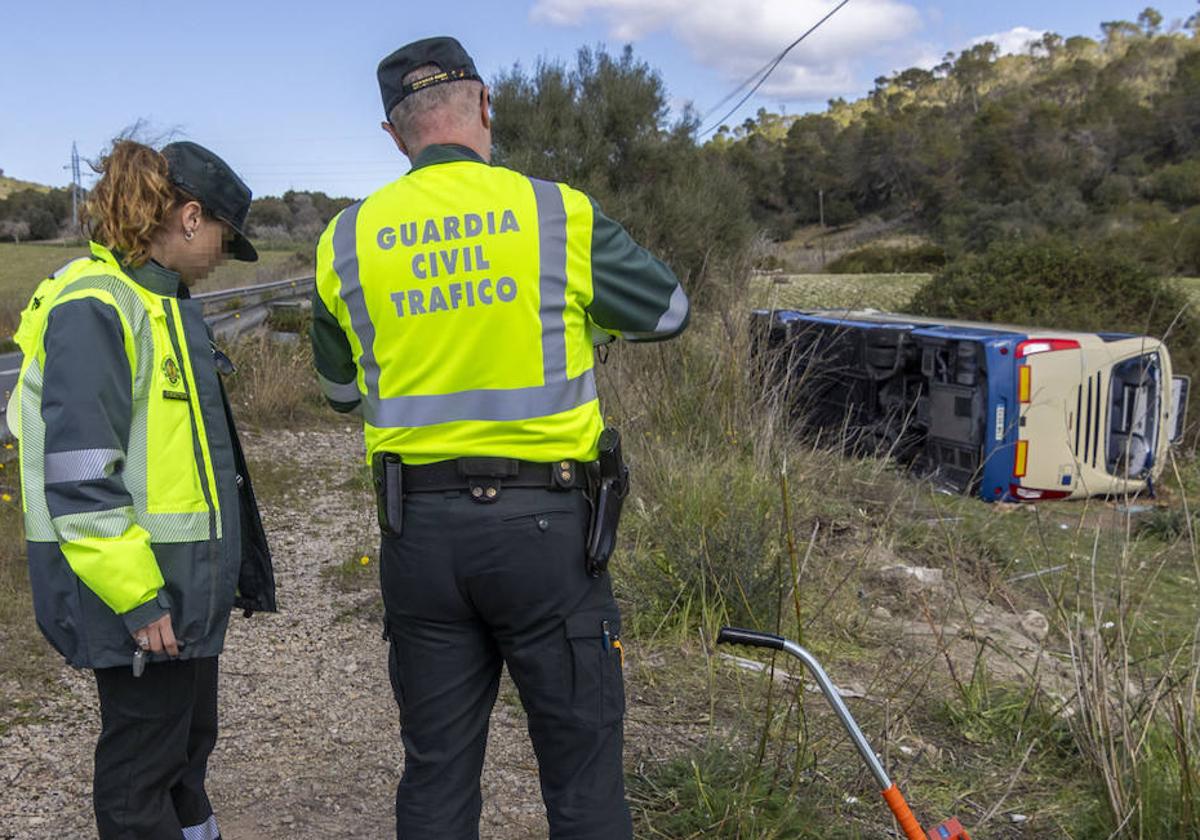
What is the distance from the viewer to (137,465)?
7.00 ft

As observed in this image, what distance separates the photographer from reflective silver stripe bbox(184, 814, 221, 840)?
2.53 m

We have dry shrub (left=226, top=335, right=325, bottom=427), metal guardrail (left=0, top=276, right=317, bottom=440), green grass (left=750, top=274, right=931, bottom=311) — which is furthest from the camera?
green grass (left=750, top=274, right=931, bottom=311)

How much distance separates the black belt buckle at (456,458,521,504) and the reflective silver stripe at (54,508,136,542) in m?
0.63

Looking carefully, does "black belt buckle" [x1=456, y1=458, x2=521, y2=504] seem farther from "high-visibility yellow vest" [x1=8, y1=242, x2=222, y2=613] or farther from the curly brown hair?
the curly brown hair

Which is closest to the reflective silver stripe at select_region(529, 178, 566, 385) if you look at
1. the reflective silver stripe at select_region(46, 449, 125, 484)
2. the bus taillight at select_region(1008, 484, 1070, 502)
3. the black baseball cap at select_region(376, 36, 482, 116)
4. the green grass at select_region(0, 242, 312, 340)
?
the black baseball cap at select_region(376, 36, 482, 116)

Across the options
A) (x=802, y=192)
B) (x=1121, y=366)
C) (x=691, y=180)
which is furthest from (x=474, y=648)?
(x=802, y=192)

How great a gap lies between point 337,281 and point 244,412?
26.7 ft

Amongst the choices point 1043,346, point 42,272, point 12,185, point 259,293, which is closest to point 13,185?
point 12,185

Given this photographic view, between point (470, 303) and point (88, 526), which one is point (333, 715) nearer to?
point (88, 526)

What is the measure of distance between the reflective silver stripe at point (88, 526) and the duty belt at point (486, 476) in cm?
53

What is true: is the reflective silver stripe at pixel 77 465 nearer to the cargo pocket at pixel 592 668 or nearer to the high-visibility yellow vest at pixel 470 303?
the high-visibility yellow vest at pixel 470 303

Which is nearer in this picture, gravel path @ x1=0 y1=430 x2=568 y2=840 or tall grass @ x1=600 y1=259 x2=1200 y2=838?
tall grass @ x1=600 y1=259 x2=1200 y2=838

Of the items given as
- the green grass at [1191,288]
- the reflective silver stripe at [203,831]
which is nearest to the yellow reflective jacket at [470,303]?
the reflective silver stripe at [203,831]

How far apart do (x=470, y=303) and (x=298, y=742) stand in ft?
7.32
